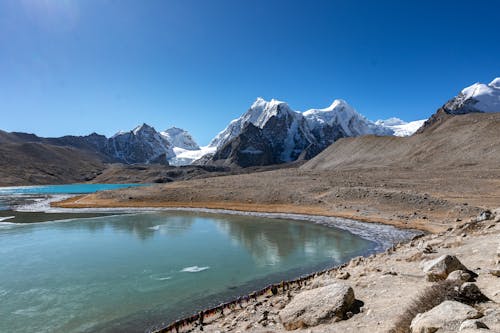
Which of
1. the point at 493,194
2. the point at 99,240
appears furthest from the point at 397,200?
the point at 99,240

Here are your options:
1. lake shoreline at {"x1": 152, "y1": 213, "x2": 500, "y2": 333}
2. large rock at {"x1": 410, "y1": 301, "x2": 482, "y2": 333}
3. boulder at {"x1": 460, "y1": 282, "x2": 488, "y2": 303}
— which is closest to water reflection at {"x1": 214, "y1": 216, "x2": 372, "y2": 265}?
lake shoreline at {"x1": 152, "y1": 213, "x2": 500, "y2": 333}

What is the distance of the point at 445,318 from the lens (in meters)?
7.00

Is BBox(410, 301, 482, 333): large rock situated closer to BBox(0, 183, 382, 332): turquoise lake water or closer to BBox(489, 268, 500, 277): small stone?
BBox(489, 268, 500, 277): small stone

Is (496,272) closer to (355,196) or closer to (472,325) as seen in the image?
(472,325)

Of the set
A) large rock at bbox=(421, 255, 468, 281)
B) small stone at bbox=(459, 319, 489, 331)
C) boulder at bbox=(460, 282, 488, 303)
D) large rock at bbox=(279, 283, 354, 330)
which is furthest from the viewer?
large rock at bbox=(421, 255, 468, 281)

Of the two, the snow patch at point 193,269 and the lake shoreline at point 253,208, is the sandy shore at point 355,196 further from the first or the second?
the snow patch at point 193,269

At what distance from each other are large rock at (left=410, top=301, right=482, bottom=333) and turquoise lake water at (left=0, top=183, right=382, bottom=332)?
1238 cm

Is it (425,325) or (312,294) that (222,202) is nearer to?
(312,294)

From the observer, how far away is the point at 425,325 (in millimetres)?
7113

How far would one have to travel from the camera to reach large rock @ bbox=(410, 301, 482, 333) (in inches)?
269

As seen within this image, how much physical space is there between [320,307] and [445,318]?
4222 millimetres

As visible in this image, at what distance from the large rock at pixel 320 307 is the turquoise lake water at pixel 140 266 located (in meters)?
7.75

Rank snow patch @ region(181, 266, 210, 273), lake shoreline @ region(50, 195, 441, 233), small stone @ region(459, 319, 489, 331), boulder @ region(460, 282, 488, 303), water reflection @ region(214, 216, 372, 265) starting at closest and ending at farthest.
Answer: small stone @ region(459, 319, 489, 331) → boulder @ region(460, 282, 488, 303) → snow patch @ region(181, 266, 210, 273) → water reflection @ region(214, 216, 372, 265) → lake shoreline @ region(50, 195, 441, 233)

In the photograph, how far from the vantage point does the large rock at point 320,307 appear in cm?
1029
